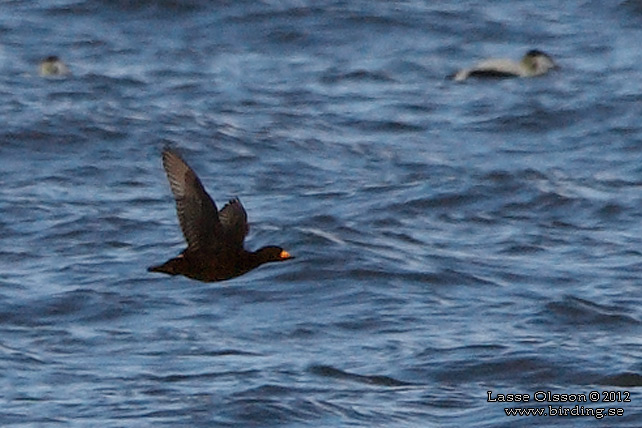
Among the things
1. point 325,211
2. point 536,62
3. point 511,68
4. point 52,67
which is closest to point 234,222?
point 325,211

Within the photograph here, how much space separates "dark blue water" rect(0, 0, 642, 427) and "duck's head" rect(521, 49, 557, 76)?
5.7 inches

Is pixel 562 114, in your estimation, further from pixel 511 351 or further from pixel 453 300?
pixel 511 351

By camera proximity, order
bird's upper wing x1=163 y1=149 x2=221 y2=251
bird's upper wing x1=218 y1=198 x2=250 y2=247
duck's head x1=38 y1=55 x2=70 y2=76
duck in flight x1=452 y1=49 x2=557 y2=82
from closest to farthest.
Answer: bird's upper wing x1=163 y1=149 x2=221 y2=251, bird's upper wing x1=218 y1=198 x2=250 y2=247, duck's head x1=38 y1=55 x2=70 y2=76, duck in flight x1=452 y1=49 x2=557 y2=82

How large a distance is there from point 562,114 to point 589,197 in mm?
2538

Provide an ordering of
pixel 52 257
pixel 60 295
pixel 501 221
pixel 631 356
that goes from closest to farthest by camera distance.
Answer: pixel 631 356 → pixel 60 295 → pixel 52 257 → pixel 501 221

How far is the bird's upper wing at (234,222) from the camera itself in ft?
27.6

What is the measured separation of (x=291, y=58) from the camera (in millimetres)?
19562

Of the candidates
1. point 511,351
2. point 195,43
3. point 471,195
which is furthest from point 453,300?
point 195,43

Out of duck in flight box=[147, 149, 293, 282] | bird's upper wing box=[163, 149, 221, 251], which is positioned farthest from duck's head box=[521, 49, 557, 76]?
bird's upper wing box=[163, 149, 221, 251]

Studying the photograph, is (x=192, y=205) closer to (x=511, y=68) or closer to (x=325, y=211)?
(x=325, y=211)

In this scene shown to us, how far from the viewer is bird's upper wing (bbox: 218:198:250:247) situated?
27.6 ft

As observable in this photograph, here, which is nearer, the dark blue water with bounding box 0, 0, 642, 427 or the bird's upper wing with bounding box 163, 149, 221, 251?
the bird's upper wing with bounding box 163, 149, 221, 251

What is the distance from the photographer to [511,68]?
18.8 m

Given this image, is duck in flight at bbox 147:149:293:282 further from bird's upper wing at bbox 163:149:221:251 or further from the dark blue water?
the dark blue water
